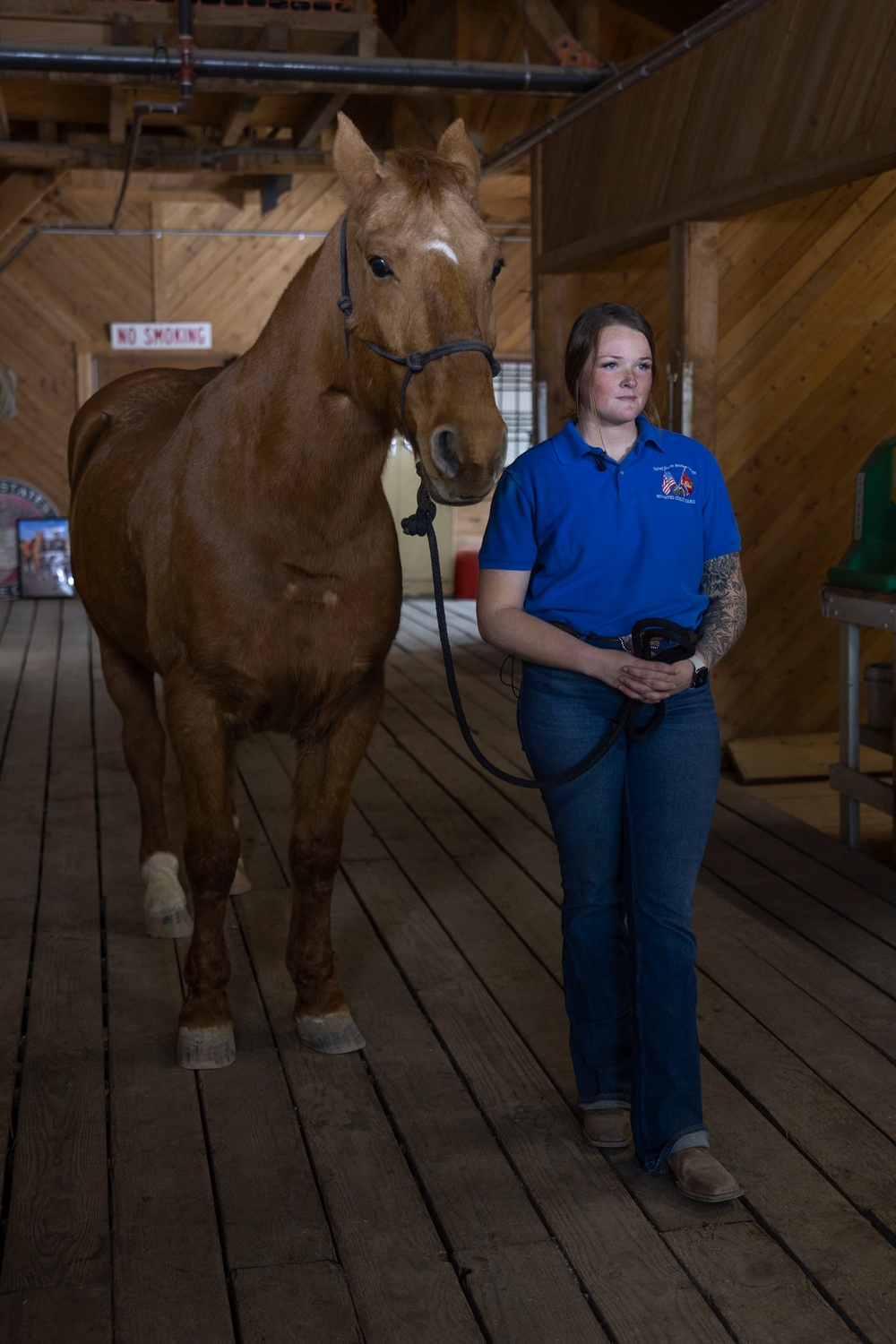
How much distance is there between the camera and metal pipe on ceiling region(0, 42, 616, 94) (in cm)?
525

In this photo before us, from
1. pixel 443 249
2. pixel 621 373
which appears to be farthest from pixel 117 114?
pixel 621 373


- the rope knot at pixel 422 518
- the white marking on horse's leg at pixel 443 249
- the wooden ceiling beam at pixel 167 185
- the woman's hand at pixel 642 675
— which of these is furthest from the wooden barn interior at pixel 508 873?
the white marking on horse's leg at pixel 443 249

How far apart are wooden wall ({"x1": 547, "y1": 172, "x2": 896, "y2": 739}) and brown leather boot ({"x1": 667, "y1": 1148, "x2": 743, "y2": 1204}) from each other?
3.14m

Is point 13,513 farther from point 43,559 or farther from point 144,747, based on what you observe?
point 144,747

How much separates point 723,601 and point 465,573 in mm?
8071

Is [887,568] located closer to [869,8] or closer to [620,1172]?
[869,8]

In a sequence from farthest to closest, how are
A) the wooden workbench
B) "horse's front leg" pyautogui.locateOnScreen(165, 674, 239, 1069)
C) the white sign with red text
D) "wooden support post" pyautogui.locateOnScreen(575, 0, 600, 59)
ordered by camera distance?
the white sign with red text < "wooden support post" pyautogui.locateOnScreen(575, 0, 600, 59) < the wooden workbench < "horse's front leg" pyautogui.locateOnScreen(165, 674, 239, 1069)

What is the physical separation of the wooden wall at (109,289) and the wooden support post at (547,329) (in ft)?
15.5

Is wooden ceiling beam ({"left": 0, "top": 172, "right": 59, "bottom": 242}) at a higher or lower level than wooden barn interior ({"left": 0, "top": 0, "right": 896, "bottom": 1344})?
higher

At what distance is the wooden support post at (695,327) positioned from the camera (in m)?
4.78

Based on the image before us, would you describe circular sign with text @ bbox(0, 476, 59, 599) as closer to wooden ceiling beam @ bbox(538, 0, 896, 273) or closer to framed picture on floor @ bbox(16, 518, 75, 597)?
framed picture on floor @ bbox(16, 518, 75, 597)

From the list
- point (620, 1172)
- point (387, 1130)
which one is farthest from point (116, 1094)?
point (620, 1172)

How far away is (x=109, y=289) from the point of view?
37.6 ft

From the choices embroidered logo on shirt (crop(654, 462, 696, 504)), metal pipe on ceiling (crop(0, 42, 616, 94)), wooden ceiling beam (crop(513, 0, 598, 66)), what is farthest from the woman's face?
wooden ceiling beam (crop(513, 0, 598, 66))
